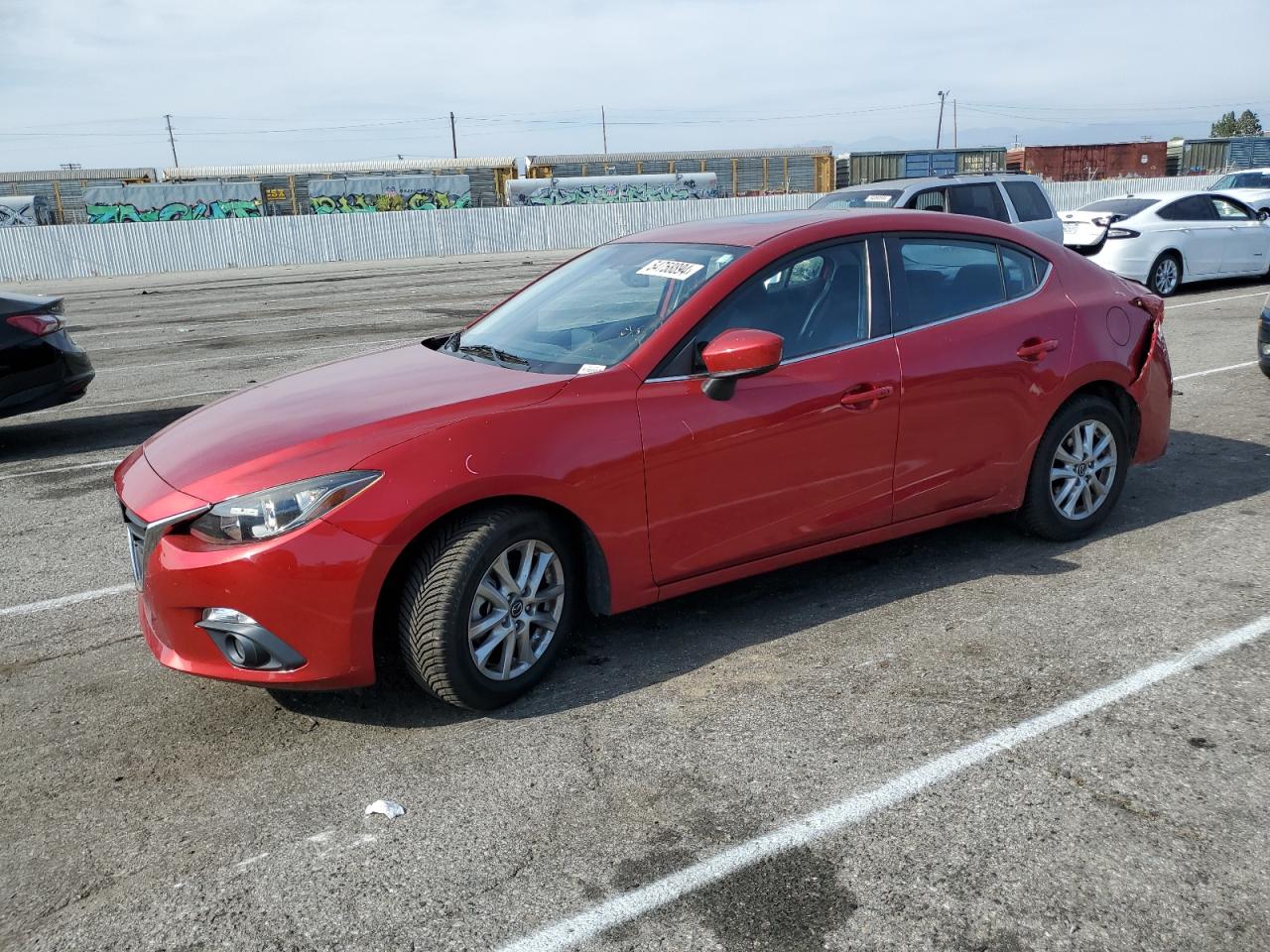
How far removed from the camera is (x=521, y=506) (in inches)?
149

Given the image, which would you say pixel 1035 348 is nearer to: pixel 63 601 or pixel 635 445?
pixel 635 445

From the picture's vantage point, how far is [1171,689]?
3826 mm

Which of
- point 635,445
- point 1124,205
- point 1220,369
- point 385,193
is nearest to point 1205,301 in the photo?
point 1124,205

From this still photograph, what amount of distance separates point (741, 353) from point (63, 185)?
52.6 m

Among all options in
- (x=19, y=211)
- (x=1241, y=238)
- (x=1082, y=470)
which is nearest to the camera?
(x=1082, y=470)

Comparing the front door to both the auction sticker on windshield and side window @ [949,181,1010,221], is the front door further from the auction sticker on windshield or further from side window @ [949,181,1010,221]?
side window @ [949,181,1010,221]

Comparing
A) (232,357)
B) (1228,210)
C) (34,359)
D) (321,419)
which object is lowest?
(232,357)

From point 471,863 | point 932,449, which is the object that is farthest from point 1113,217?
point 471,863

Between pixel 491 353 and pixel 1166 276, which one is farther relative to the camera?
pixel 1166 276

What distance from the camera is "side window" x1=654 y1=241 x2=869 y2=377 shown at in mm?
4188

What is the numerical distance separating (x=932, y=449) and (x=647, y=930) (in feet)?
8.67

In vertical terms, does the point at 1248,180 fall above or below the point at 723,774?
above

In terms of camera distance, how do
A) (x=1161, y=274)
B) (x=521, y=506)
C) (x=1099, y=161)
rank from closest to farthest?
1. (x=521, y=506)
2. (x=1161, y=274)
3. (x=1099, y=161)

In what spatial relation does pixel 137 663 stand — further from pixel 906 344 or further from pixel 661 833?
pixel 906 344
